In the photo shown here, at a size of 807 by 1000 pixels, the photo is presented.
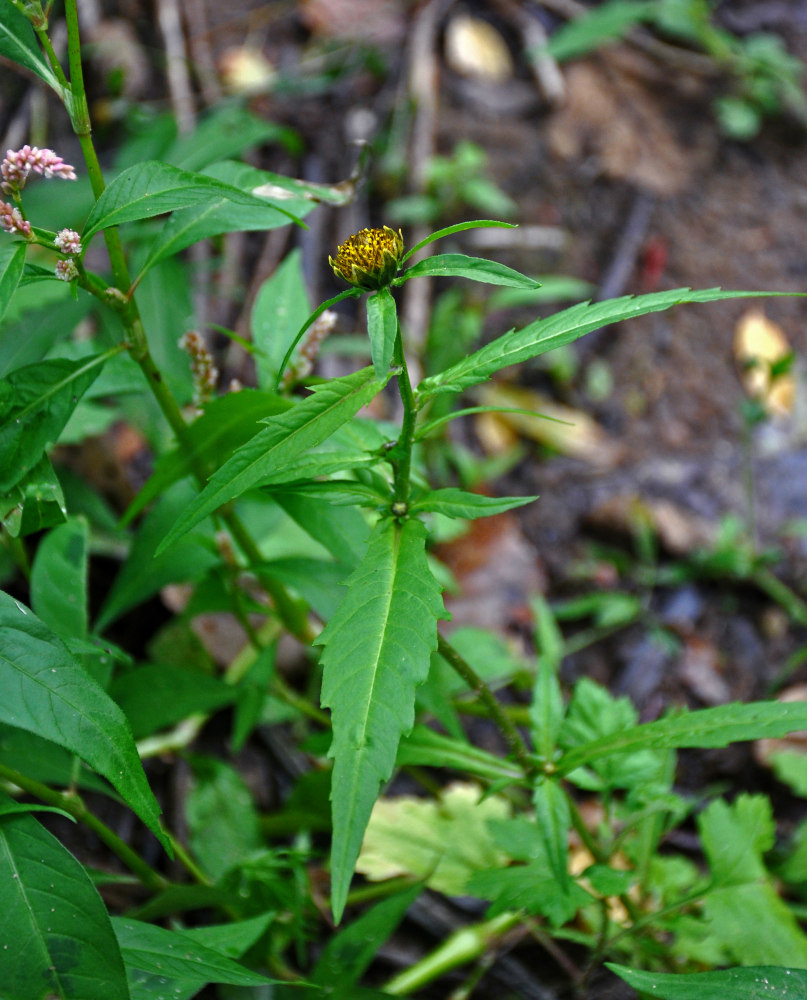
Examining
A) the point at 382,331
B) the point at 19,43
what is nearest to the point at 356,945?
the point at 382,331

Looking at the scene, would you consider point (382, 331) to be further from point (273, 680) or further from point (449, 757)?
point (273, 680)

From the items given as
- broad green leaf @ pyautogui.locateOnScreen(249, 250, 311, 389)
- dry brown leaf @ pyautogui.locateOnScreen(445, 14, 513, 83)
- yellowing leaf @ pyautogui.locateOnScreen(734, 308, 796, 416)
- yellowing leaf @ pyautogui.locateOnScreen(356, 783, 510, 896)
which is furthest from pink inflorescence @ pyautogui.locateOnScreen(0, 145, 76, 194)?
dry brown leaf @ pyautogui.locateOnScreen(445, 14, 513, 83)

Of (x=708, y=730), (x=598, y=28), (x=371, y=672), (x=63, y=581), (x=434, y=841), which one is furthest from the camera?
(x=598, y=28)

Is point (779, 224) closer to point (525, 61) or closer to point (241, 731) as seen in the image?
point (525, 61)

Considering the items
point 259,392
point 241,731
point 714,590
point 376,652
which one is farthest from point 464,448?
point 376,652

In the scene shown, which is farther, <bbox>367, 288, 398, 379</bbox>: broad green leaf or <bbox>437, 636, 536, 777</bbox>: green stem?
<bbox>437, 636, 536, 777</bbox>: green stem

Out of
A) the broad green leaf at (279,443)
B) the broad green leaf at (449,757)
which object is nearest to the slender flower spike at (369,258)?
the broad green leaf at (279,443)

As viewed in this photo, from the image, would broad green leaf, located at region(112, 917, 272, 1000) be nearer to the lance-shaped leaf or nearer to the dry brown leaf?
the lance-shaped leaf
